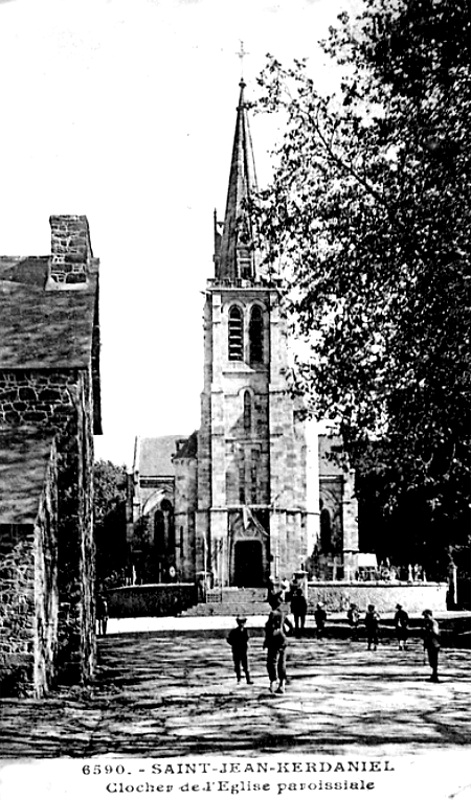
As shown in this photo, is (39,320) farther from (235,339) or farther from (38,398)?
(235,339)

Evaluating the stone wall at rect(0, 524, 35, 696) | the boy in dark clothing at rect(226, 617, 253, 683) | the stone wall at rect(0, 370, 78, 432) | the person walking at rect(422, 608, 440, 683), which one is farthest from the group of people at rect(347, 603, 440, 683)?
the stone wall at rect(0, 370, 78, 432)

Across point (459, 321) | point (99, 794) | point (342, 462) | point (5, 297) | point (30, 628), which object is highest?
point (5, 297)

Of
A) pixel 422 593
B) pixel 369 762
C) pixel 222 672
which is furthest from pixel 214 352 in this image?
pixel 369 762

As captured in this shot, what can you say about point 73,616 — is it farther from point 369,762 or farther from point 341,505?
point 341,505

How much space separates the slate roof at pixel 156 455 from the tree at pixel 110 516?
2.48 metres

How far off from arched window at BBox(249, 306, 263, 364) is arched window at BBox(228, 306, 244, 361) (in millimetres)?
574

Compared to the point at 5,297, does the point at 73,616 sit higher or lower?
lower

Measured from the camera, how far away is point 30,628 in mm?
13547

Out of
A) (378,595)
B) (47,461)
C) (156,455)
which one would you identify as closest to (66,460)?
(47,461)

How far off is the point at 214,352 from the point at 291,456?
24.8 feet

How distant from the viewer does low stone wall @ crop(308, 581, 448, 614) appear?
139ft

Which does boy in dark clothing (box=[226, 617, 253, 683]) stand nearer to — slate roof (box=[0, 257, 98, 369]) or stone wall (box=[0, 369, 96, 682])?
stone wall (box=[0, 369, 96, 682])

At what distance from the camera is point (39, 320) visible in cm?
1614

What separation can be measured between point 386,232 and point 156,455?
61.4 meters
